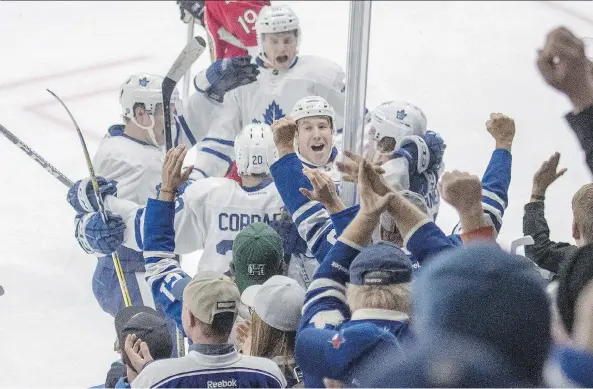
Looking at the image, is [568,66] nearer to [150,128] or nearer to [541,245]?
[541,245]

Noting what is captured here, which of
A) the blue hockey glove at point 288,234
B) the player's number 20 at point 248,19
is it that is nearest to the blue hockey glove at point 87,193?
the blue hockey glove at point 288,234

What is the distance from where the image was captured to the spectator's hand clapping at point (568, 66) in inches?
58.9

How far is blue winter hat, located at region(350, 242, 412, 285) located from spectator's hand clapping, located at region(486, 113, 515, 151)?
725 millimetres

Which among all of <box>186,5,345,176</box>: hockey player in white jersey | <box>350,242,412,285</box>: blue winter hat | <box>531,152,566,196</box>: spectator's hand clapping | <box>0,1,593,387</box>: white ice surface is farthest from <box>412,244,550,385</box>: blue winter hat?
<box>186,5,345,176</box>: hockey player in white jersey

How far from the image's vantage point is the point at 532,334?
126 cm

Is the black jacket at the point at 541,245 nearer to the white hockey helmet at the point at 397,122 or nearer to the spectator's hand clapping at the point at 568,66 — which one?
the white hockey helmet at the point at 397,122

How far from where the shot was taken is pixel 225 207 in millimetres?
2791

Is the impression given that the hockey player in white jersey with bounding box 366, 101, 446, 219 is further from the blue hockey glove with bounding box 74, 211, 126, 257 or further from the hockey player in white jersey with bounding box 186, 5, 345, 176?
the blue hockey glove with bounding box 74, 211, 126, 257

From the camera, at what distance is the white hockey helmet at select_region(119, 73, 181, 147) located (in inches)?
129

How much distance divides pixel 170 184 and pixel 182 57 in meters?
0.55

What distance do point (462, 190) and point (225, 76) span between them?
6.57 feet

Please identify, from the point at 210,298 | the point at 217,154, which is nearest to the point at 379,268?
the point at 210,298

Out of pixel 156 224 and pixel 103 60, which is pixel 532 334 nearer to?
pixel 156 224

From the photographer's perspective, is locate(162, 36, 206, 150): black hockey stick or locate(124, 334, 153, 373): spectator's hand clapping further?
locate(162, 36, 206, 150): black hockey stick
